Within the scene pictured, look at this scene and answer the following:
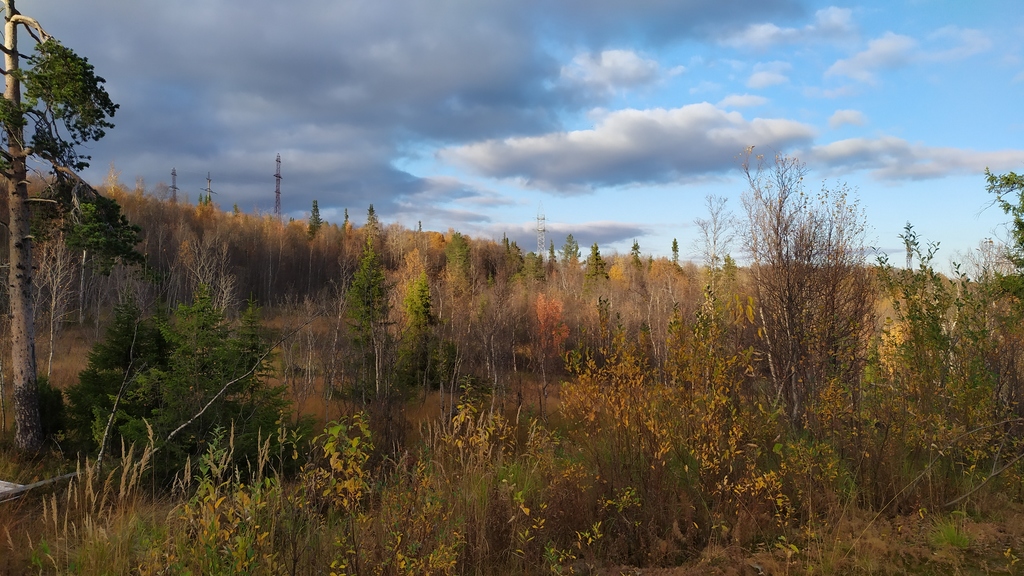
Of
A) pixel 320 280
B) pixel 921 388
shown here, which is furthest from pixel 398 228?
pixel 921 388

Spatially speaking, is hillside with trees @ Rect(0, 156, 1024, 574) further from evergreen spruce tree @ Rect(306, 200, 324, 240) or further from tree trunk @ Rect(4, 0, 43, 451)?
evergreen spruce tree @ Rect(306, 200, 324, 240)

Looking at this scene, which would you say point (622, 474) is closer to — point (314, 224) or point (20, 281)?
point (20, 281)

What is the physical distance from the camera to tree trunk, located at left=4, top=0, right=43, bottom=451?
856 centimetres

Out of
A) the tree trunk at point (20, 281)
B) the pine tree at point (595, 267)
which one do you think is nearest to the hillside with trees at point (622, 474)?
the tree trunk at point (20, 281)

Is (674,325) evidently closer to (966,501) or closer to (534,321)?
(966,501)

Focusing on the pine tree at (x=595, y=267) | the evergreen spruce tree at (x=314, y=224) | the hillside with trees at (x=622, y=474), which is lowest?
the hillside with trees at (x=622, y=474)

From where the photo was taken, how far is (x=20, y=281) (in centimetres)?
871

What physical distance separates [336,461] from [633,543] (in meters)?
2.18

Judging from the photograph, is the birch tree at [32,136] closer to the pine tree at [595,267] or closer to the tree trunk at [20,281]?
the tree trunk at [20,281]

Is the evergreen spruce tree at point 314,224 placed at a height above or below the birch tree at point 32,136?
above

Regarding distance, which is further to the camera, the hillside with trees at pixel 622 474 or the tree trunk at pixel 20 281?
the tree trunk at pixel 20 281

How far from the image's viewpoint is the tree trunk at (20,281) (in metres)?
8.56

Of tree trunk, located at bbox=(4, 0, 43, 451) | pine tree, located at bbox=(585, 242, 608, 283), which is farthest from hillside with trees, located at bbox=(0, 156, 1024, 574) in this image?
pine tree, located at bbox=(585, 242, 608, 283)

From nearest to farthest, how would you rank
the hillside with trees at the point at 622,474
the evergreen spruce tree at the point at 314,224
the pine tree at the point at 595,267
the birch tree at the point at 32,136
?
the hillside with trees at the point at 622,474 → the birch tree at the point at 32,136 → the pine tree at the point at 595,267 → the evergreen spruce tree at the point at 314,224
